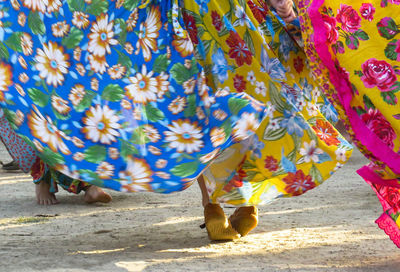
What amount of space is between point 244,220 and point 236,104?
0.83 meters

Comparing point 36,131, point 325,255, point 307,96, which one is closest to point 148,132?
point 36,131

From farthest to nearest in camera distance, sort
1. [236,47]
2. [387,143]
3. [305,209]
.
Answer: [305,209], [236,47], [387,143]

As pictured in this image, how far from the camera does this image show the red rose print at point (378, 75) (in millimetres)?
2447

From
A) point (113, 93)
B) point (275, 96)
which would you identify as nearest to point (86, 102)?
point (113, 93)

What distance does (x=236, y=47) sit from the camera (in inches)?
113

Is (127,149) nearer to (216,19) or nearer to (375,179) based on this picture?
(216,19)

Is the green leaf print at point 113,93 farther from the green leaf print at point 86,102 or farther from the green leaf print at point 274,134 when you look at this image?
the green leaf print at point 274,134

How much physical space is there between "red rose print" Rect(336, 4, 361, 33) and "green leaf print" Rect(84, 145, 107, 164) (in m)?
1.05

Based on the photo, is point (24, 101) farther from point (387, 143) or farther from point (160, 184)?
point (387, 143)

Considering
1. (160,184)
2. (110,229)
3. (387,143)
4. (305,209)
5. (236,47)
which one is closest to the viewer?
(387,143)

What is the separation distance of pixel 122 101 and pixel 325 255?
1091 millimetres

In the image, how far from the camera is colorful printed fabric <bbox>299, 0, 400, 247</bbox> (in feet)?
8.04

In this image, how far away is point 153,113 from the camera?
107 inches

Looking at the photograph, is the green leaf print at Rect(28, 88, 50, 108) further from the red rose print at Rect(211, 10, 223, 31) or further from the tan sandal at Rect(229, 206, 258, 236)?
the tan sandal at Rect(229, 206, 258, 236)
